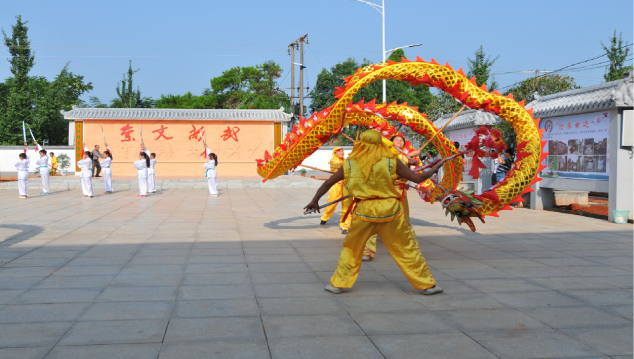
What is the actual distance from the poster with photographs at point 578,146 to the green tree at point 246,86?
26922 mm

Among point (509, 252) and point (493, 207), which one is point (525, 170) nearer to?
point (493, 207)

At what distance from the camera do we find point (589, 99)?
9688 mm

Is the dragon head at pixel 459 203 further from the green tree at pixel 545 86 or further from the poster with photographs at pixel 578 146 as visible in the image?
the green tree at pixel 545 86

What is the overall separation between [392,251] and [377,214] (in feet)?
1.21

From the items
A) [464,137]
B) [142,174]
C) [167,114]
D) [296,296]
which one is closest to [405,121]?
[296,296]

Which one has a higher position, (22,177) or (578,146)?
(578,146)

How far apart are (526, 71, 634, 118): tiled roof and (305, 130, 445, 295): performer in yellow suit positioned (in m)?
6.27

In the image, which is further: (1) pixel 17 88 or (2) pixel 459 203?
(1) pixel 17 88

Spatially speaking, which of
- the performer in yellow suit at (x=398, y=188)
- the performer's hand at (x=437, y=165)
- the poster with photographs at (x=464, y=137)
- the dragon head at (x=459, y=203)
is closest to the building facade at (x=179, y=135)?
the poster with photographs at (x=464, y=137)

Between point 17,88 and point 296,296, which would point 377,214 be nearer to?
point 296,296

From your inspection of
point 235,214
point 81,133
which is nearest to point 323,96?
point 81,133

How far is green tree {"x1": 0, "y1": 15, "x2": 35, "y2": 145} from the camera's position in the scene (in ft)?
86.5

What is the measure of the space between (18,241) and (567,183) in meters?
9.42

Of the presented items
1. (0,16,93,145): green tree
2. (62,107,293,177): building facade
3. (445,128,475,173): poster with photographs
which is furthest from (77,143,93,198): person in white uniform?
(0,16,93,145): green tree
